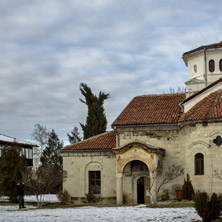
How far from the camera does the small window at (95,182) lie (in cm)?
3359

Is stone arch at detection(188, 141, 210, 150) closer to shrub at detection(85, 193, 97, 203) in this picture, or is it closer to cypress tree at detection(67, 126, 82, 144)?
shrub at detection(85, 193, 97, 203)

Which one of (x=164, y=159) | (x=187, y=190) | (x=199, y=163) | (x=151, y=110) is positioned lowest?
(x=187, y=190)

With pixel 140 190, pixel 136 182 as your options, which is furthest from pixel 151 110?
pixel 140 190

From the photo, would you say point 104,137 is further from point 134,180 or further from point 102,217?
point 102,217

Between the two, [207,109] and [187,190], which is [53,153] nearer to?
[187,190]

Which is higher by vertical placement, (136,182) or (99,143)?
(99,143)

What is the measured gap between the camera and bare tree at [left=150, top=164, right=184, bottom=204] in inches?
1145

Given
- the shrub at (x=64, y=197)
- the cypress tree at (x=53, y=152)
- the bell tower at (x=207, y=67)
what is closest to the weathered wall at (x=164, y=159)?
the shrub at (x=64, y=197)

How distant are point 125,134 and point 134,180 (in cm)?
358

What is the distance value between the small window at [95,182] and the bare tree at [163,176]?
217 inches

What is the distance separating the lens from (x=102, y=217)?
19047mm

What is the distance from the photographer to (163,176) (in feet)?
100

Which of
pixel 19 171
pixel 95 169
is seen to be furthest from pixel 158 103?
pixel 19 171

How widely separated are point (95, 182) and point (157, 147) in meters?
6.60
